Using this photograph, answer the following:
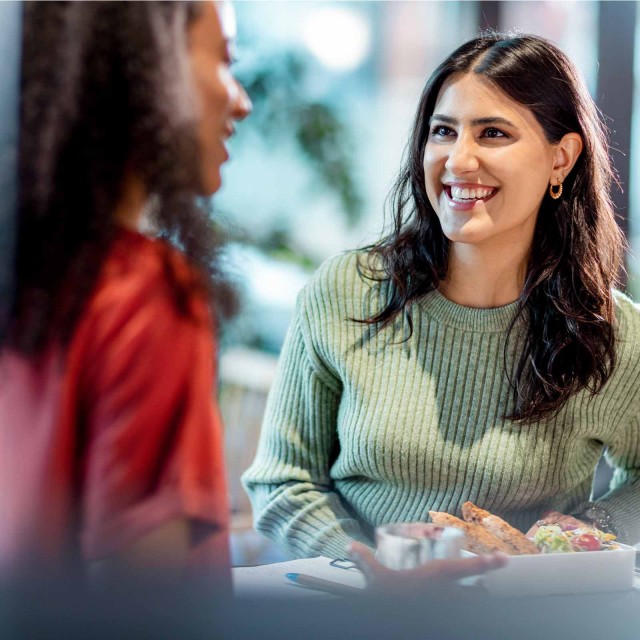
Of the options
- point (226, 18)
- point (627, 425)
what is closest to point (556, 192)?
point (627, 425)

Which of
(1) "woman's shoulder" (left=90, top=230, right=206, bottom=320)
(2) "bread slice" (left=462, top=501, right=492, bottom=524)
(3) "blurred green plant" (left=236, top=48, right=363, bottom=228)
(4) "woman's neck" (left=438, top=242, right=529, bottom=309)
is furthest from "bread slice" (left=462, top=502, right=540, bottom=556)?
(3) "blurred green plant" (left=236, top=48, right=363, bottom=228)

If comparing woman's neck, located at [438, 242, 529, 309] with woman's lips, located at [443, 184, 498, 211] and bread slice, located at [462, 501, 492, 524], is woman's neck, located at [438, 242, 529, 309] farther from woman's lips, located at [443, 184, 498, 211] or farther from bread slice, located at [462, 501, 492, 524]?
bread slice, located at [462, 501, 492, 524]

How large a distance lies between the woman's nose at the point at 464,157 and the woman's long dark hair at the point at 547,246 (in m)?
0.10

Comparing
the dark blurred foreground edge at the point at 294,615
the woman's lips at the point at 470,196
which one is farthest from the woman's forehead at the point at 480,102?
the dark blurred foreground edge at the point at 294,615

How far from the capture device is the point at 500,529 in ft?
4.10

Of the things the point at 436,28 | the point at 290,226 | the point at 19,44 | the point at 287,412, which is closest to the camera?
the point at 19,44

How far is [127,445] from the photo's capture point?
0.89 m

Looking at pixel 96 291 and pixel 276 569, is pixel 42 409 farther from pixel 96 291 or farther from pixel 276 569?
pixel 276 569

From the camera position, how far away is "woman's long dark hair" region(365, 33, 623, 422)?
1400 mm

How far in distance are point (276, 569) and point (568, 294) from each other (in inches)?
26.3

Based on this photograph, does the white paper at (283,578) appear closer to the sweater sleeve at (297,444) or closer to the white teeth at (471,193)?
the sweater sleeve at (297,444)

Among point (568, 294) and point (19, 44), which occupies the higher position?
point (19, 44)

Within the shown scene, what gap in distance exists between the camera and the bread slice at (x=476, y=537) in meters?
1.16

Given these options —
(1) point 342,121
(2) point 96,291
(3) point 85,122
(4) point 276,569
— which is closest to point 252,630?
(4) point 276,569
